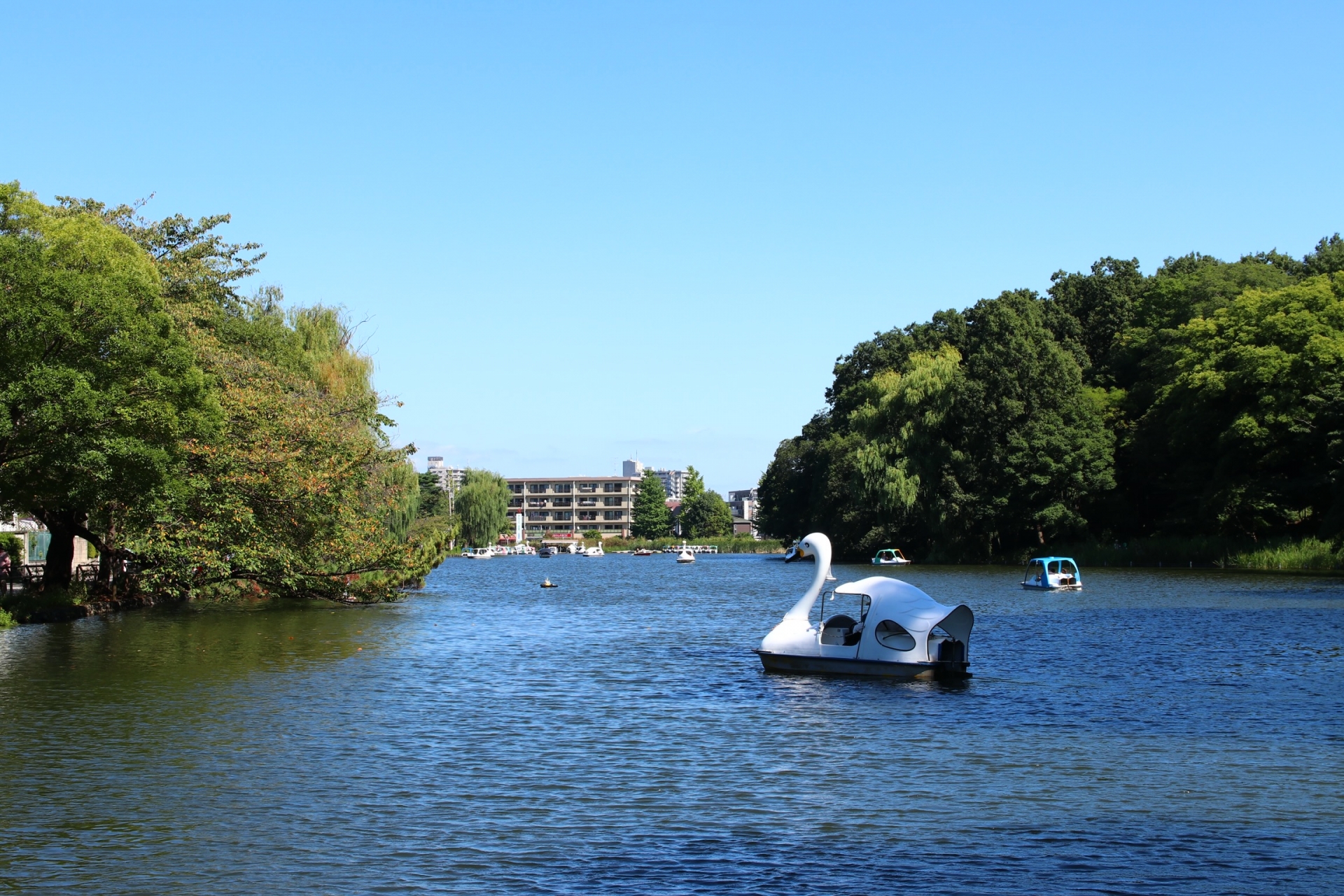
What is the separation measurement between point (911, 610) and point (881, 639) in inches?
33.2

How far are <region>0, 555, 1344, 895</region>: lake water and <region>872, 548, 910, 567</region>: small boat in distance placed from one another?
171ft

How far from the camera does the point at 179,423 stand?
1355 inches

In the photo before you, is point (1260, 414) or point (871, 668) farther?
point (1260, 414)

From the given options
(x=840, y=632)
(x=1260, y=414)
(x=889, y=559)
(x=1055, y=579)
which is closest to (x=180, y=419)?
(x=840, y=632)

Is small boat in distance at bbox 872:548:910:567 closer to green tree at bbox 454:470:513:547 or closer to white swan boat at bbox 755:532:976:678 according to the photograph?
white swan boat at bbox 755:532:976:678

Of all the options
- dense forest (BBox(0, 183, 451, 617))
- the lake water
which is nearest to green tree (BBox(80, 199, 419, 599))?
dense forest (BBox(0, 183, 451, 617))

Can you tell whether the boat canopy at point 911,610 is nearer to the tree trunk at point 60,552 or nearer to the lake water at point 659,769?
the lake water at point 659,769

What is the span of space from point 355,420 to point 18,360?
776 inches

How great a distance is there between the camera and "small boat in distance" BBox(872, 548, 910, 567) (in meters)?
86.4

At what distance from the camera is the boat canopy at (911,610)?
81.8 feet

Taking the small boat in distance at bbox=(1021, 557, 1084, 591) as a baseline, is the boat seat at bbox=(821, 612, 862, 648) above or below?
below

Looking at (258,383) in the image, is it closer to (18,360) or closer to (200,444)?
(200,444)

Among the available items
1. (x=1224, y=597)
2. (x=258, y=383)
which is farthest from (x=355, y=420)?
(x=1224, y=597)

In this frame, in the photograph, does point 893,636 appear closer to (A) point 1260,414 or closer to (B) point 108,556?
(B) point 108,556
